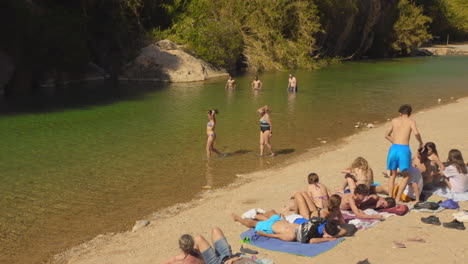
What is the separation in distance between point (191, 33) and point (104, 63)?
6.25 meters

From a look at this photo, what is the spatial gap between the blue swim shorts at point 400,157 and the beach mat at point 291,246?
2288 mm

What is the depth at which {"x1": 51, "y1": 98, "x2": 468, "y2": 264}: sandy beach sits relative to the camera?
740 cm

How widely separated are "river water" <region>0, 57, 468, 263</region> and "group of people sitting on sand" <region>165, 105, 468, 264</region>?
301 cm

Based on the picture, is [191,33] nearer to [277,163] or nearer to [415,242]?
[277,163]

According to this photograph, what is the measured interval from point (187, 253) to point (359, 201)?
3.64 meters

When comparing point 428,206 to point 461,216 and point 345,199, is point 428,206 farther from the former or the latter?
point 345,199

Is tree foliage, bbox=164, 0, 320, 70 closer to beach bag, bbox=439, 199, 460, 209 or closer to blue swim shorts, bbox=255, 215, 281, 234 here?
beach bag, bbox=439, 199, 460, 209

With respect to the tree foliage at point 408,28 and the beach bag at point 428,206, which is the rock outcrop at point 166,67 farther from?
the tree foliage at point 408,28

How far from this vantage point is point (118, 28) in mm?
34219

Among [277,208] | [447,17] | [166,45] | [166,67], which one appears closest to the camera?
[277,208]

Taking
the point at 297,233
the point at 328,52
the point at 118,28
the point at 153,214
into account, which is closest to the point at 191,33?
the point at 118,28

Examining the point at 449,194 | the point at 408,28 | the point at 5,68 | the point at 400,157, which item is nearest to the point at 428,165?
the point at 449,194

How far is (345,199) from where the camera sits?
9.09 m

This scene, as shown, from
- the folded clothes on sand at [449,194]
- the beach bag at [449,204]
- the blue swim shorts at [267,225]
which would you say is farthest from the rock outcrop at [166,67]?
the blue swim shorts at [267,225]
